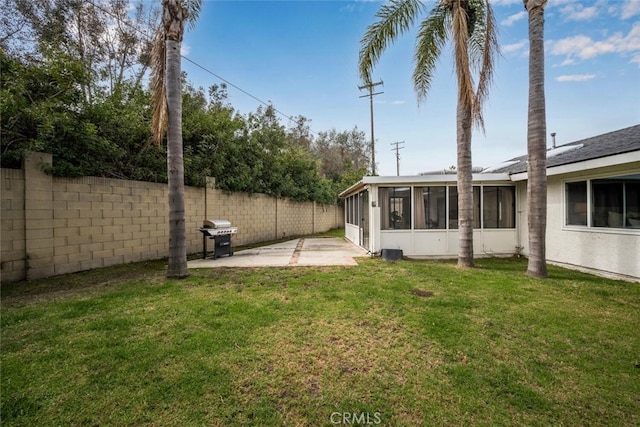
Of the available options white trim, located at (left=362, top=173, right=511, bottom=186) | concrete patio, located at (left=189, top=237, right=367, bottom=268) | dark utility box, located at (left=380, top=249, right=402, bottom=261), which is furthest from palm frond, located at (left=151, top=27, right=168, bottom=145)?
dark utility box, located at (left=380, top=249, right=402, bottom=261)

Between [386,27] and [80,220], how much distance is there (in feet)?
28.6

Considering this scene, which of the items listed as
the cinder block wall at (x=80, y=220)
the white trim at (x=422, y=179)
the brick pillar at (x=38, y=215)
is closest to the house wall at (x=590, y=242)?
the white trim at (x=422, y=179)

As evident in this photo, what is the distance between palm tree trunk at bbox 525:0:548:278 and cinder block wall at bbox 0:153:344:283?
9218 millimetres

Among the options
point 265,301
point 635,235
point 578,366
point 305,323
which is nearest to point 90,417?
point 305,323

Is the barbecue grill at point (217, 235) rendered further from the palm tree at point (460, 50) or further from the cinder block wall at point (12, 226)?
the palm tree at point (460, 50)

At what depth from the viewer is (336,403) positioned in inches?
87.3

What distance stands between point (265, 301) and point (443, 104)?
24.8ft

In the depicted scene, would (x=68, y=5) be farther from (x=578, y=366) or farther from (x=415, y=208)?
(x=578, y=366)

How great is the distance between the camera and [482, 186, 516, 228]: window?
859 cm

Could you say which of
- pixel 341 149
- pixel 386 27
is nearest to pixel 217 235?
pixel 386 27

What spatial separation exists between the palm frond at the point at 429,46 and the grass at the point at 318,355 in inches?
227

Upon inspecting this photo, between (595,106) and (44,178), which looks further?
(595,106)

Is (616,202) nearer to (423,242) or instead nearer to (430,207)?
(430,207)

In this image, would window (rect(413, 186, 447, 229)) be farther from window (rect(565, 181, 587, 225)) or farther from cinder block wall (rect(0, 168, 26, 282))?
cinder block wall (rect(0, 168, 26, 282))
